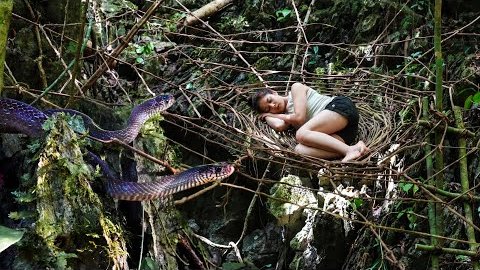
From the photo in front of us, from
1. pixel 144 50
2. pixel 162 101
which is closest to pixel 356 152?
pixel 162 101

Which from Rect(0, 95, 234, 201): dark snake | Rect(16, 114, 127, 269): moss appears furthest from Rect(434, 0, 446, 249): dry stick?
Rect(16, 114, 127, 269): moss

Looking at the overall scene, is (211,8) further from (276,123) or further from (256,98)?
(276,123)

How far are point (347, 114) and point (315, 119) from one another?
8.7 inches

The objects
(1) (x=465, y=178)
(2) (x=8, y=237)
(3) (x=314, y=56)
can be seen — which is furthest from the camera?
(3) (x=314, y=56)

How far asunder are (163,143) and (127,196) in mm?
1212

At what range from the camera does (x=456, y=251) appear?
8.78 ft

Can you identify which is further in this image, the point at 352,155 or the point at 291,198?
the point at 291,198

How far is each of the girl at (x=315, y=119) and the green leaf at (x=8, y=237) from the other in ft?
6.28

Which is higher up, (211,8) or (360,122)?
(211,8)

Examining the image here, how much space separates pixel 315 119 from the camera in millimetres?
3838

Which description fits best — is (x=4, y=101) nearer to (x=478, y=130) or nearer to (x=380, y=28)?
(x=478, y=130)

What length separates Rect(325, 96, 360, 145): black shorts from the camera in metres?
3.77

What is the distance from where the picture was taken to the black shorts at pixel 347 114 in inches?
148

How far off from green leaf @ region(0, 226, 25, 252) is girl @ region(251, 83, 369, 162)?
1915 mm
